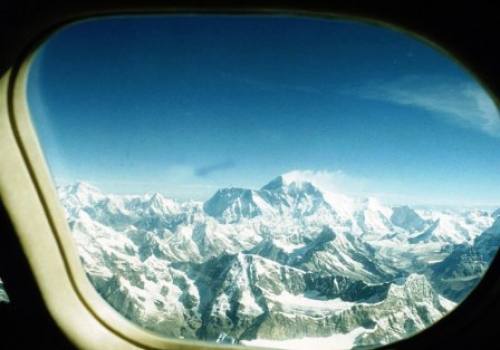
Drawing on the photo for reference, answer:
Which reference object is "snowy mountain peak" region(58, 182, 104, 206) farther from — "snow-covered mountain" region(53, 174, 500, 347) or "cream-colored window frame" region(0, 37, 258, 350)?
"cream-colored window frame" region(0, 37, 258, 350)

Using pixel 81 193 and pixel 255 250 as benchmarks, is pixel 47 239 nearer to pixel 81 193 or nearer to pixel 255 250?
pixel 81 193

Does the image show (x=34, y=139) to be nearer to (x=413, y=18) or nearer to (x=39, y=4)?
(x=39, y=4)

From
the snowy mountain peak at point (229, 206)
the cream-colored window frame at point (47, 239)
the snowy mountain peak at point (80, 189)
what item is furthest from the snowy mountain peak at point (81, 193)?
the snowy mountain peak at point (229, 206)

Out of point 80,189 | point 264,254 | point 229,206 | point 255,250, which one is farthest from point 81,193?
point 255,250

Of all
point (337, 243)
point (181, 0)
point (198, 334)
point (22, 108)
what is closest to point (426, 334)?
point (198, 334)

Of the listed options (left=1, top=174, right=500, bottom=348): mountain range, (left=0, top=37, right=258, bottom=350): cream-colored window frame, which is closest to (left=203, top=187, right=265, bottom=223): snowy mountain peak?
(left=1, top=174, right=500, bottom=348): mountain range
